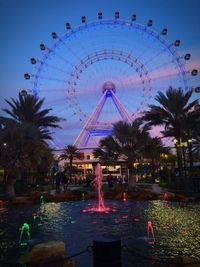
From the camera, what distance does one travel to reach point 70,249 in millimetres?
8727

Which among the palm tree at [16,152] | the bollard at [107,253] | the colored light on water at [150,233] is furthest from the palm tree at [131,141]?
the bollard at [107,253]

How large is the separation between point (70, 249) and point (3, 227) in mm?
4451

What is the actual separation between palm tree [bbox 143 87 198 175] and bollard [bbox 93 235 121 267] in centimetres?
2483

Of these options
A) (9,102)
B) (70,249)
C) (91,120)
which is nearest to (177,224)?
(70,249)

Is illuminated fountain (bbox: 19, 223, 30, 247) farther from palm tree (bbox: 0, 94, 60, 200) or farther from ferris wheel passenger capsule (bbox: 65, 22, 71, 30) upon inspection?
ferris wheel passenger capsule (bbox: 65, 22, 71, 30)

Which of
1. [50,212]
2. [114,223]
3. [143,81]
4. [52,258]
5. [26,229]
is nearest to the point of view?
[52,258]

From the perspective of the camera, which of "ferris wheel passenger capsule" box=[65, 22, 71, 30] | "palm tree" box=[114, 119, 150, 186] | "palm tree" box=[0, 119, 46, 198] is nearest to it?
"palm tree" box=[0, 119, 46, 198]

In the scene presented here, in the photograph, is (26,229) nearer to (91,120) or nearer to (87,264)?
(87,264)

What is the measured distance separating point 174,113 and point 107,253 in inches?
1024

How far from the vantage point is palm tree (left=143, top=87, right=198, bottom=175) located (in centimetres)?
2969

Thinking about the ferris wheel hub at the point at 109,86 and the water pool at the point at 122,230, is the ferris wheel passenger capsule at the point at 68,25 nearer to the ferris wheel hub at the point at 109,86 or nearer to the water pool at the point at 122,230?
the ferris wheel hub at the point at 109,86

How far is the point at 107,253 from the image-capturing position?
4.99m

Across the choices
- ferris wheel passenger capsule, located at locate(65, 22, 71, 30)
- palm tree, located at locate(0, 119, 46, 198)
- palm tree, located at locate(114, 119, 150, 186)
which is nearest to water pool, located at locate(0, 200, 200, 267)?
palm tree, located at locate(0, 119, 46, 198)

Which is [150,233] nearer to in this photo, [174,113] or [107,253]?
[107,253]
